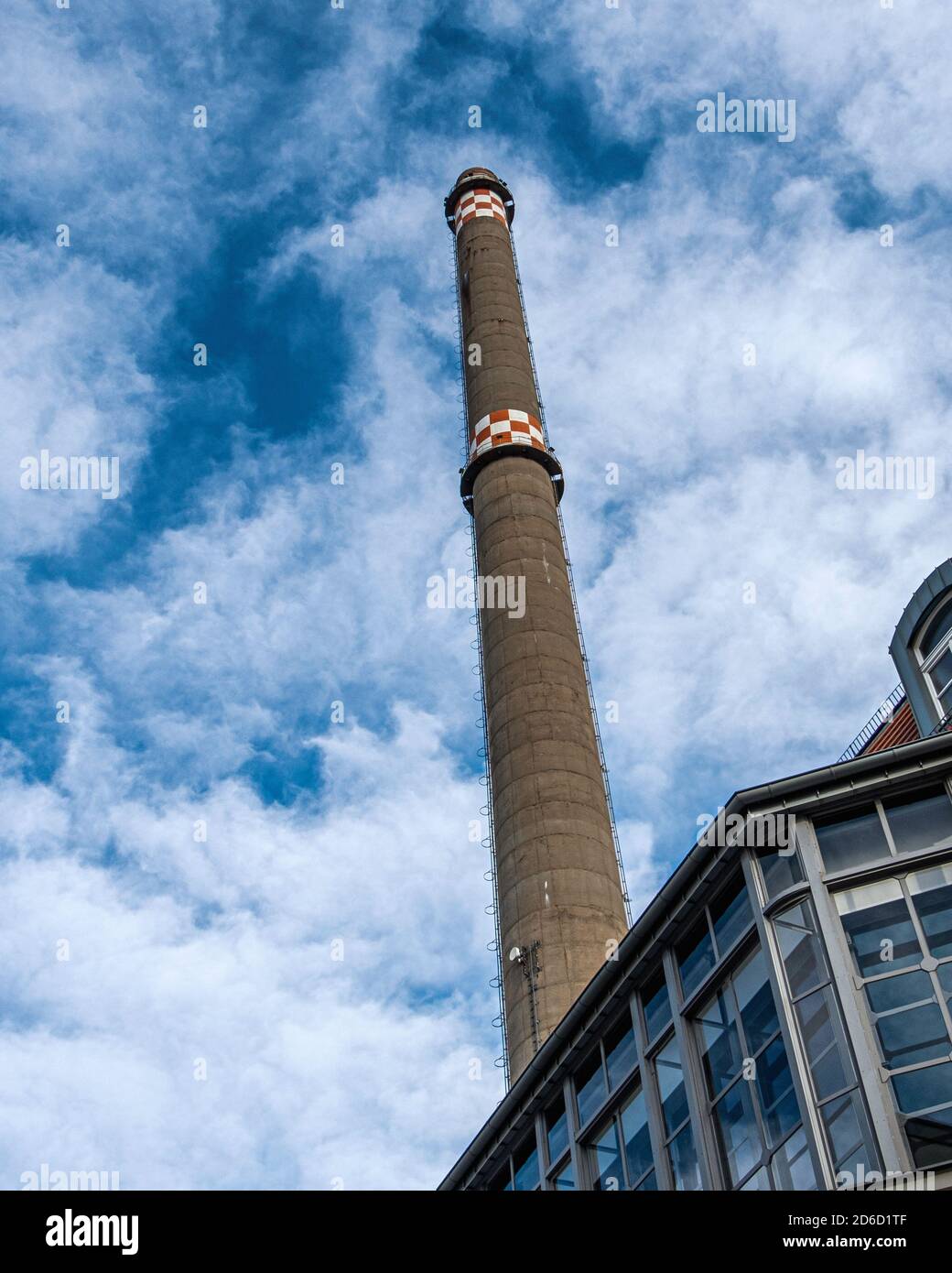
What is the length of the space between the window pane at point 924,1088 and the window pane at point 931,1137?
12 centimetres

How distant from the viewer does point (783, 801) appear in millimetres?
18156

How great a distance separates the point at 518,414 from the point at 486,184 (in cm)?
1713

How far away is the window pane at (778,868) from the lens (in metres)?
17.7

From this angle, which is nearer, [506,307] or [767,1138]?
[767,1138]

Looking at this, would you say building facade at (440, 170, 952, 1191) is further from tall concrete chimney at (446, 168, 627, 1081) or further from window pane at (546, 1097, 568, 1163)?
tall concrete chimney at (446, 168, 627, 1081)

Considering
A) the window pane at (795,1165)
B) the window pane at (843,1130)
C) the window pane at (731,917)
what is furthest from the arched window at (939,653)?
the window pane at (843,1130)

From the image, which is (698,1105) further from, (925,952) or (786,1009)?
(925,952)

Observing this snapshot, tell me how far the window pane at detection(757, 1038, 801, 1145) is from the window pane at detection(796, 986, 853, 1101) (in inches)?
13.5

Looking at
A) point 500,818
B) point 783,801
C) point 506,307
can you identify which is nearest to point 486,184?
point 506,307

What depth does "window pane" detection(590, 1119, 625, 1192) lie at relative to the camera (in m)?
19.8

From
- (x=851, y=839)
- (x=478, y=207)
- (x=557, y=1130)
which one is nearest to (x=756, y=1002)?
(x=851, y=839)

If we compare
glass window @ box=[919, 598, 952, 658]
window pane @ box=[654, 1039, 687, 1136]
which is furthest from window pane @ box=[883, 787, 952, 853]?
glass window @ box=[919, 598, 952, 658]
